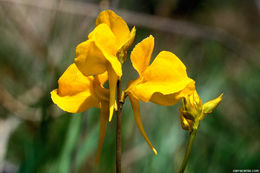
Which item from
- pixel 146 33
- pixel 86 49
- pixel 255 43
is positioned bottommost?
pixel 255 43

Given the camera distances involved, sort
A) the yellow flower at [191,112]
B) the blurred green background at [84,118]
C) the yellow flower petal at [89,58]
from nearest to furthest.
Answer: the yellow flower petal at [89,58], the yellow flower at [191,112], the blurred green background at [84,118]

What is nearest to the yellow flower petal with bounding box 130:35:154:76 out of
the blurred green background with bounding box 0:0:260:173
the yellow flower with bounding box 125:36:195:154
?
the yellow flower with bounding box 125:36:195:154

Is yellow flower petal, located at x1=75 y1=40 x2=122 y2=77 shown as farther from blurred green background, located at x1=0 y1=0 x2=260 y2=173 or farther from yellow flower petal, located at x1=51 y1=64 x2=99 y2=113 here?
blurred green background, located at x1=0 y1=0 x2=260 y2=173

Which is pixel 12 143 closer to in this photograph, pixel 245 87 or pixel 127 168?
pixel 127 168

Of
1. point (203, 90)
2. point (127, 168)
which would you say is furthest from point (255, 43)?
point (127, 168)

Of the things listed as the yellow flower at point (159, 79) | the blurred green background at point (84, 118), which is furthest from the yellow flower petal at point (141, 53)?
the blurred green background at point (84, 118)

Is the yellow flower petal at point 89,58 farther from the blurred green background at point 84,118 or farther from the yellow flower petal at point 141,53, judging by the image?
the blurred green background at point 84,118
